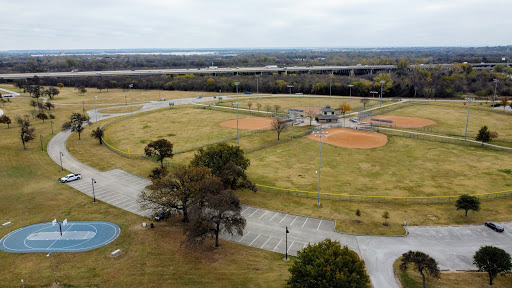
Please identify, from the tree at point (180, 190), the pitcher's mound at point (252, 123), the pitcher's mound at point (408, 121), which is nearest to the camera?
the tree at point (180, 190)

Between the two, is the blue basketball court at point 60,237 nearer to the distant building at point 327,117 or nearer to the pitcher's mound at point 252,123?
the pitcher's mound at point 252,123

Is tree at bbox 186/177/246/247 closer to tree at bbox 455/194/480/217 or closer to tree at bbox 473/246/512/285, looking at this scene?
tree at bbox 473/246/512/285

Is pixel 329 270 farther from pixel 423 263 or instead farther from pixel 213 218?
pixel 213 218

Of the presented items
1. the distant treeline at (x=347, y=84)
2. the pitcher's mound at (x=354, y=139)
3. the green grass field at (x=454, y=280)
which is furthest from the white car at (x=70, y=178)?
the distant treeline at (x=347, y=84)

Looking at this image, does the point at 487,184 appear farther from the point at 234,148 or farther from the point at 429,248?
the point at 234,148

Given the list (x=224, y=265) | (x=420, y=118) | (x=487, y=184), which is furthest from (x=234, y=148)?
(x=420, y=118)

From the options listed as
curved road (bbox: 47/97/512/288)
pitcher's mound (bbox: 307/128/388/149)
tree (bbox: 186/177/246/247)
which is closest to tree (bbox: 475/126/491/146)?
pitcher's mound (bbox: 307/128/388/149)
